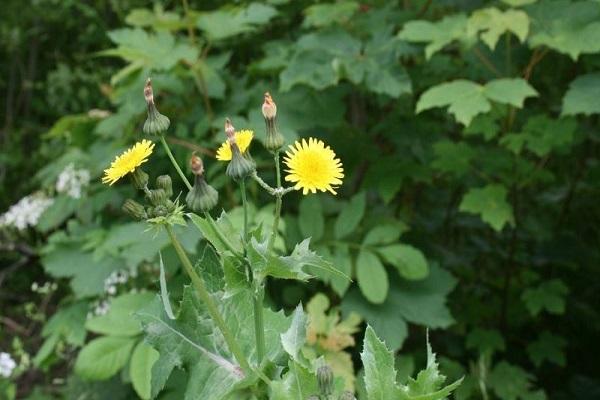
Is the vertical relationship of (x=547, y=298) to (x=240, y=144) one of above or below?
below

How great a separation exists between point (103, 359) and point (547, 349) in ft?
5.94

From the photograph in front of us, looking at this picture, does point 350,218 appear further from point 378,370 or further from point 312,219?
point 378,370

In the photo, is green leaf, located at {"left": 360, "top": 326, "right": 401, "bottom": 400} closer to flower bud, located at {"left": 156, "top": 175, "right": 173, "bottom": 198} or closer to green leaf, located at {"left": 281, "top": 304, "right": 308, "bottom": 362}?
green leaf, located at {"left": 281, "top": 304, "right": 308, "bottom": 362}

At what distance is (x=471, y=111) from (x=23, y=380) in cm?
326

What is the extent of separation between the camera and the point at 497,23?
1985 millimetres

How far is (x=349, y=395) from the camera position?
872 mm

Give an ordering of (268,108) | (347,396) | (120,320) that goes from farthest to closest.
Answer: (120,320) → (268,108) → (347,396)

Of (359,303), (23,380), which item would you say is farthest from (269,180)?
(23,380)

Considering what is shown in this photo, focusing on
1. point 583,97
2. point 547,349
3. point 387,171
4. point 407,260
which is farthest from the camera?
point 547,349

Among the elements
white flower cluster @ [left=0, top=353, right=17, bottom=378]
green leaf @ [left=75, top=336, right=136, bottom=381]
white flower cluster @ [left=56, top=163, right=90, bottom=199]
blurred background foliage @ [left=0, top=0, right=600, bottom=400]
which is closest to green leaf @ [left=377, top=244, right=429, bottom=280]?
blurred background foliage @ [left=0, top=0, right=600, bottom=400]

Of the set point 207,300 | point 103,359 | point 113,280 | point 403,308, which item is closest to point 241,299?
point 207,300

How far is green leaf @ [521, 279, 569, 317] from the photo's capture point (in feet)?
8.98

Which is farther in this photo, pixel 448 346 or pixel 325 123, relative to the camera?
pixel 448 346

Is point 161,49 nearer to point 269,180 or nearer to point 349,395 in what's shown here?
point 269,180
